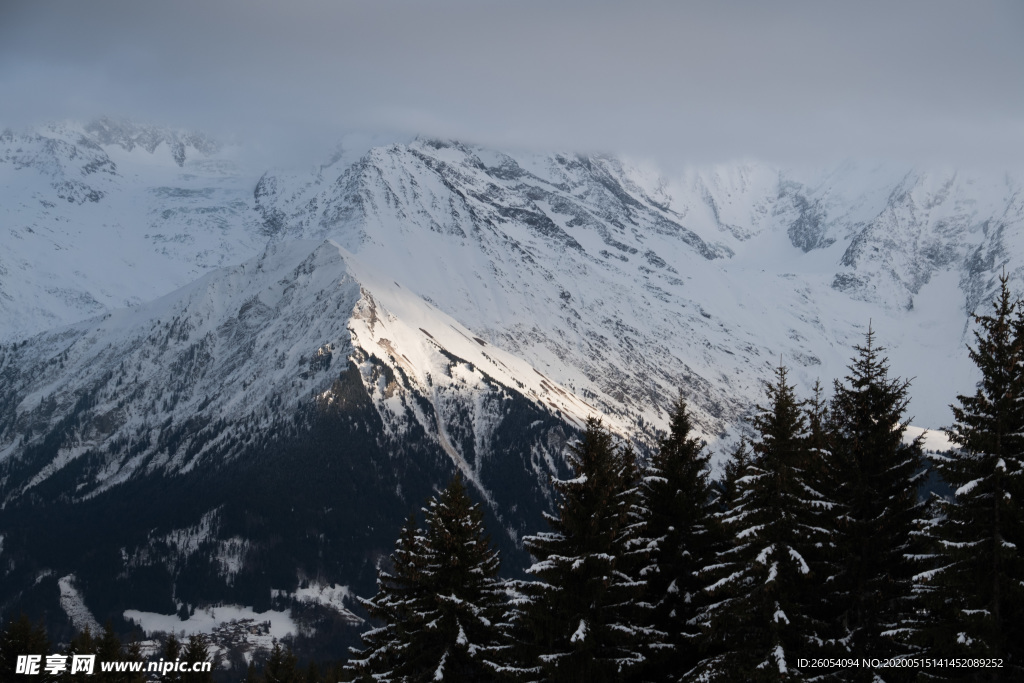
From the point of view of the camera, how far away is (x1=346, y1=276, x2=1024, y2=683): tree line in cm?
4288

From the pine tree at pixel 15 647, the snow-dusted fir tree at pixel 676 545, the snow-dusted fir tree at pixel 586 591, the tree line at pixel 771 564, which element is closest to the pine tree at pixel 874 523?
the tree line at pixel 771 564

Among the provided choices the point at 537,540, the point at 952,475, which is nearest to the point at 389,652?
the point at 537,540

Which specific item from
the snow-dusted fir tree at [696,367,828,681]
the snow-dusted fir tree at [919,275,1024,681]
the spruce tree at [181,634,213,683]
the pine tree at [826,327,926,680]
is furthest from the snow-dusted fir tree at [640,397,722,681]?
the spruce tree at [181,634,213,683]

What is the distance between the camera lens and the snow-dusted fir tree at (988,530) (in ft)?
137

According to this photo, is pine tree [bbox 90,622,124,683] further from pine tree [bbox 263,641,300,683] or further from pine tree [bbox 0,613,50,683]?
pine tree [bbox 263,641,300,683]

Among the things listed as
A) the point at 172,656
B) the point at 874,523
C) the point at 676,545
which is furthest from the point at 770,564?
the point at 172,656

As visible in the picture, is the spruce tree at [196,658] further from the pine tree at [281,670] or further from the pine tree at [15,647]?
the pine tree at [15,647]

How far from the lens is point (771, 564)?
143 feet

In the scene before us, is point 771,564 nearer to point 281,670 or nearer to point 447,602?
point 447,602

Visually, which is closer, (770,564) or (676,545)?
(770,564)

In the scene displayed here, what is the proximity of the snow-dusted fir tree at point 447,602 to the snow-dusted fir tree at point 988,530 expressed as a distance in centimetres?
2061

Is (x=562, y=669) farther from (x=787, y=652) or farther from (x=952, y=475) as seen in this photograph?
(x=952, y=475)

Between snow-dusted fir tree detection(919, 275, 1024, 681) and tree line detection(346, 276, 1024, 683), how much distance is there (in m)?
0.08

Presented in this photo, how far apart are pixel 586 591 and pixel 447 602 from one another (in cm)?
874
